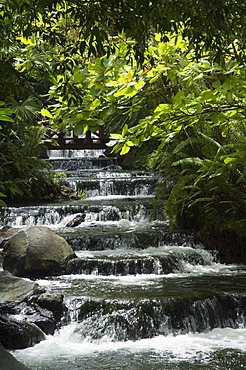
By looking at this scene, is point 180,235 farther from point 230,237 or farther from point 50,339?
point 50,339

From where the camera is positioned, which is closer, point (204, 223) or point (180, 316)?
point (180, 316)

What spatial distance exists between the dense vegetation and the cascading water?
34.2 inches

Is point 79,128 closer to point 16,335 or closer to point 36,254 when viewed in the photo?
point 16,335

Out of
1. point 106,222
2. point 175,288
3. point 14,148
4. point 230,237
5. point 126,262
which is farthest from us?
point 14,148

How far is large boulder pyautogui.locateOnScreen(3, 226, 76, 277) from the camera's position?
7.44 meters

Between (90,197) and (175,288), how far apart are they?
6.94 metres

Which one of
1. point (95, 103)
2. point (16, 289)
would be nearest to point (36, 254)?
point (16, 289)

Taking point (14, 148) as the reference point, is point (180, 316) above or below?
below

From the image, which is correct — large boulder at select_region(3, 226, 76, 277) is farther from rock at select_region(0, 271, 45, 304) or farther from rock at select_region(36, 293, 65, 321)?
rock at select_region(36, 293, 65, 321)

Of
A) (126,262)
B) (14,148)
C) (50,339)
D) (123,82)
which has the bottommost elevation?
(50,339)

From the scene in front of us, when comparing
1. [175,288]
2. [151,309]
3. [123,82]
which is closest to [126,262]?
[175,288]

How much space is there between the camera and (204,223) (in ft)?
29.2

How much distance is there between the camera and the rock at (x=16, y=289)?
243 inches

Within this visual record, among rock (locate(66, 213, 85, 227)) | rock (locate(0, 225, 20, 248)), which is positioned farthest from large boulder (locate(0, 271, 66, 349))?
rock (locate(66, 213, 85, 227))
